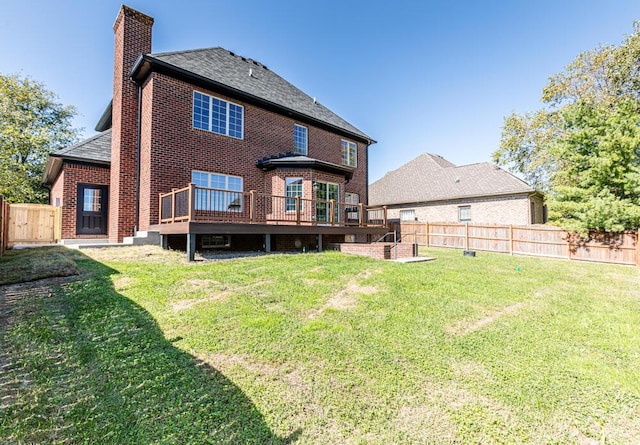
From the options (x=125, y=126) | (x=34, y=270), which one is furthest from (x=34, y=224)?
(x=34, y=270)

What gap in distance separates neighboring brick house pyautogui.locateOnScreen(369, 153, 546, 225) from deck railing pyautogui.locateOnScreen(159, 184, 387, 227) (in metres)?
8.98

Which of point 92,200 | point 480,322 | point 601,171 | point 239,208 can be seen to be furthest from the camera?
point 601,171

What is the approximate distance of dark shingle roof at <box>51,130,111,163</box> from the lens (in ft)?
35.4

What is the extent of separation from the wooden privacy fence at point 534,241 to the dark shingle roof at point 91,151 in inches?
510

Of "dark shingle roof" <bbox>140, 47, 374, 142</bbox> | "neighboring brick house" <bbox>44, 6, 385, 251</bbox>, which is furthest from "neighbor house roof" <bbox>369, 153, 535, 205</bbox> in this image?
"neighboring brick house" <bbox>44, 6, 385, 251</bbox>

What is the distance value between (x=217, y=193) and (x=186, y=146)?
6.45 feet

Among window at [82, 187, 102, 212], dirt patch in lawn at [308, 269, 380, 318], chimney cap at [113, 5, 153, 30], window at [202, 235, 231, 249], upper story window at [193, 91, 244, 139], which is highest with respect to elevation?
chimney cap at [113, 5, 153, 30]

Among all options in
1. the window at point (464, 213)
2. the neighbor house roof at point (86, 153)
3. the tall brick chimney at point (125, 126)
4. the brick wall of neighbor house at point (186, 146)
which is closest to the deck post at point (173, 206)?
the brick wall of neighbor house at point (186, 146)

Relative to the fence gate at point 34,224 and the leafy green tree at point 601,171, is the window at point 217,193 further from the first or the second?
the leafy green tree at point 601,171

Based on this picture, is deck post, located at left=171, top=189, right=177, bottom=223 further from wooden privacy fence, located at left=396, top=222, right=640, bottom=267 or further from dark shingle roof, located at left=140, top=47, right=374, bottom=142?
wooden privacy fence, located at left=396, top=222, right=640, bottom=267

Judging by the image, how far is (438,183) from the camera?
21.5m

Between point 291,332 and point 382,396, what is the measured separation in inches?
57.7

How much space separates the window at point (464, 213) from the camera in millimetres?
19369

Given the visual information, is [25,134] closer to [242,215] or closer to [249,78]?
[249,78]
